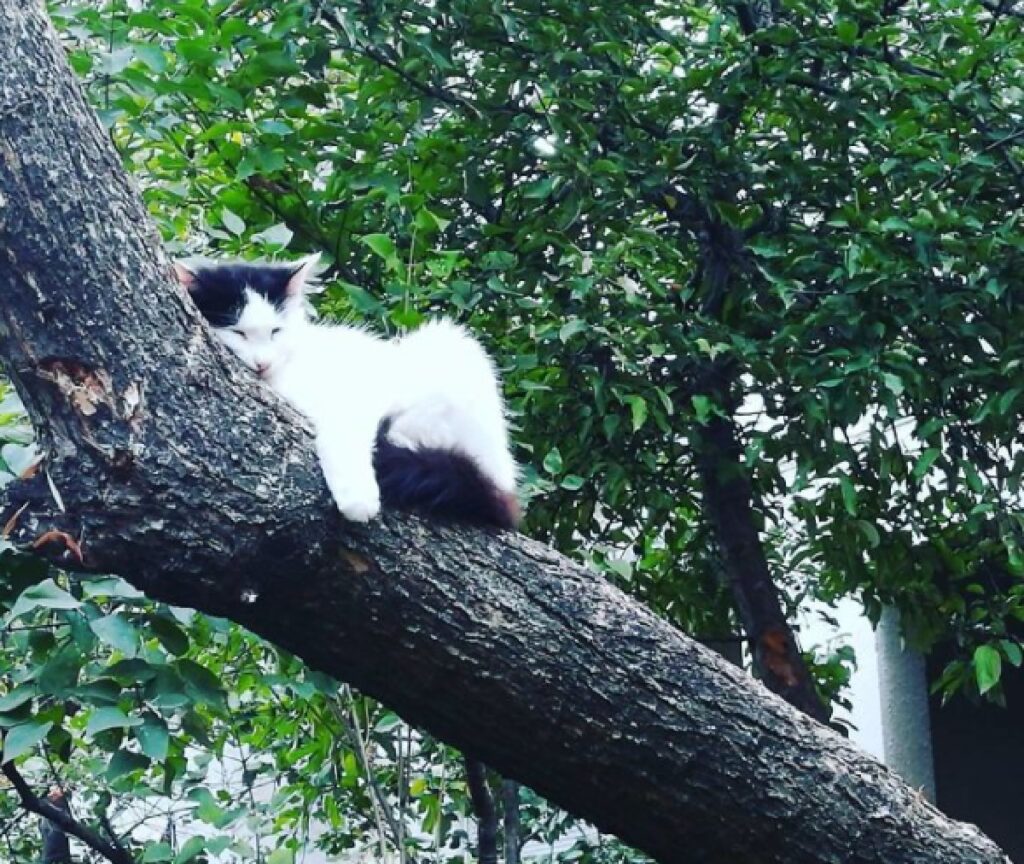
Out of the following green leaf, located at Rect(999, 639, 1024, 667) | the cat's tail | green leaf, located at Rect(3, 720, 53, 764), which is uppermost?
green leaf, located at Rect(999, 639, 1024, 667)

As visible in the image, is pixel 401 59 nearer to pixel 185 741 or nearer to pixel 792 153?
pixel 792 153

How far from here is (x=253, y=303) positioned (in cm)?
261

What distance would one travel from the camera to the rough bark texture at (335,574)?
1.68 m

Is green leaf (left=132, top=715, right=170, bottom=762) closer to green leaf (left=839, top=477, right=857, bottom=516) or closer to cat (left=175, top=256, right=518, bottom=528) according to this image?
cat (left=175, top=256, right=518, bottom=528)

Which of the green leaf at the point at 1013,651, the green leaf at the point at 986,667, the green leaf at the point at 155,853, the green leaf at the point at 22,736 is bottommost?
the green leaf at the point at 155,853

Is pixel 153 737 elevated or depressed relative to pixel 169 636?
depressed

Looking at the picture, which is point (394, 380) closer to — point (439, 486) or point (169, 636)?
point (439, 486)

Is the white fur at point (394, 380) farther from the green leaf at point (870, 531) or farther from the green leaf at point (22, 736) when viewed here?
the green leaf at point (870, 531)

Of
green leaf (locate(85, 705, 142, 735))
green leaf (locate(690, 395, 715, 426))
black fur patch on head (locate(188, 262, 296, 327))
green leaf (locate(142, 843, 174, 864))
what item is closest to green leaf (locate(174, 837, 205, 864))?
green leaf (locate(142, 843, 174, 864))

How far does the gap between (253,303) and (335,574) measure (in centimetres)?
96

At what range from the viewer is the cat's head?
2580 millimetres

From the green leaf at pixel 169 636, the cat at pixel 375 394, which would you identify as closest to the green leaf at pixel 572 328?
the cat at pixel 375 394

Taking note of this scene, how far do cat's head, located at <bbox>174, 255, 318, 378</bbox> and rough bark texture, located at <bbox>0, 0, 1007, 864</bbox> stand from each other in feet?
2.44

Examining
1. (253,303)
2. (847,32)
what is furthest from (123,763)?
(847,32)
